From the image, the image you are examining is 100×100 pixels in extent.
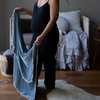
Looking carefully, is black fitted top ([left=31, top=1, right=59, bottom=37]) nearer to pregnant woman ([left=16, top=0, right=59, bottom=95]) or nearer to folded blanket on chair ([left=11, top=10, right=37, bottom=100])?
pregnant woman ([left=16, top=0, right=59, bottom=95])

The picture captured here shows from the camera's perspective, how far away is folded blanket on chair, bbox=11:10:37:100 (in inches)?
54.4

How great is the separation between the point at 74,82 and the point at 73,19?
140 cm

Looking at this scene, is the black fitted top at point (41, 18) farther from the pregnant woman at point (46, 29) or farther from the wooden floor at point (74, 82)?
the wooden floor at point (74, 82)

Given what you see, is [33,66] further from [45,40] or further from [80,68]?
[80,68]

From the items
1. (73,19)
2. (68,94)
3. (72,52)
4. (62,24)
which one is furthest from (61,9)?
(68,94)

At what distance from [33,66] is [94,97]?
0.68 m

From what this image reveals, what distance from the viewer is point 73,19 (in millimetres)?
2920

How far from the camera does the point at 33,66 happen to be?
1.34 m

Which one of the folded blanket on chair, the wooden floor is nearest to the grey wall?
the wooden floor

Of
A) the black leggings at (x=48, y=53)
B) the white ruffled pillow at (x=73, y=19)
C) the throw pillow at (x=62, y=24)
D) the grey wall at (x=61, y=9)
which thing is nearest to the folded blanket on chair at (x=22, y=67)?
the black leggings at (x=48, y=53)

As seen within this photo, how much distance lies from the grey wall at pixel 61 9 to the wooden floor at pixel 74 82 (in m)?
1.08

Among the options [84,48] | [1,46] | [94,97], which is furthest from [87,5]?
[94,97]

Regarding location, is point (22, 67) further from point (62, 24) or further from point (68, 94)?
point (62, 24)

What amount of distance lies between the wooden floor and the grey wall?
108 cm
